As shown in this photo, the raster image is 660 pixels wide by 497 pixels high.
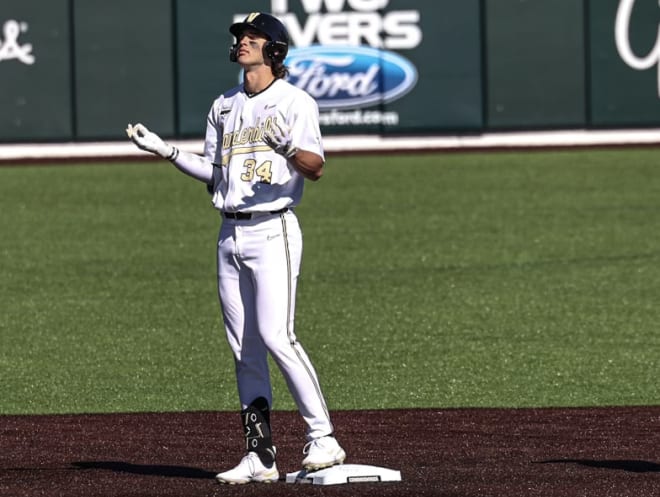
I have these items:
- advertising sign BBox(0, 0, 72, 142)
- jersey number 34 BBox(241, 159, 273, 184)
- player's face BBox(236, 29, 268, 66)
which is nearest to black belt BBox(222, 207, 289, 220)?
jersey number 34 BBox(241, 159, 273, 184)

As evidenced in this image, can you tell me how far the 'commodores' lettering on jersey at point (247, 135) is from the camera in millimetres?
7254

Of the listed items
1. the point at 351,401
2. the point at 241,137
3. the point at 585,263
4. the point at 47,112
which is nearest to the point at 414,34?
the point at 47,112

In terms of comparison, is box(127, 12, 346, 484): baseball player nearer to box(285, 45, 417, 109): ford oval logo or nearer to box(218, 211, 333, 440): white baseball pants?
box(218, 211, 333, 440): white baseball pants

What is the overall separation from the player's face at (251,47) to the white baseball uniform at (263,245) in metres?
0.17

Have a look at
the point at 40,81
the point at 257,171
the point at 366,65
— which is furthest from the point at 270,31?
the point at 40,81

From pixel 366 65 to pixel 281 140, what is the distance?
1969cm

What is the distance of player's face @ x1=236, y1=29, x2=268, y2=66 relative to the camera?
24.1 ft

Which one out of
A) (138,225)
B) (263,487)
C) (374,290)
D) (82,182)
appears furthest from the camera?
(82,182)

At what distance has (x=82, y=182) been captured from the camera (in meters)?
23.9

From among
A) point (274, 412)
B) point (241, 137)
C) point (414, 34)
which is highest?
point (414, 34)

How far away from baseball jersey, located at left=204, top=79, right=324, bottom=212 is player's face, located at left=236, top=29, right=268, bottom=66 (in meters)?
0.17

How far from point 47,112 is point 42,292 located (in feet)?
37.8

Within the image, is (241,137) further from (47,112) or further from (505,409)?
(47,112)

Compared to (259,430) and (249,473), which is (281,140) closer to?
(259,430)
